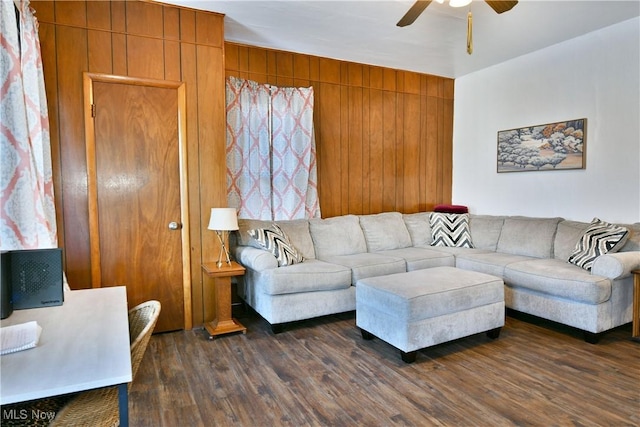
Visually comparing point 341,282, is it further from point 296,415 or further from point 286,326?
point 296,415

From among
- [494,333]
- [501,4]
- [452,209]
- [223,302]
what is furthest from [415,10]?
[452,209]

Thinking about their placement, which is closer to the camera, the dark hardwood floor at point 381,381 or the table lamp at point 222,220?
the dark hardwood floor at point 381,381

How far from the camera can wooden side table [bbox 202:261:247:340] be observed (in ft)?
10.4

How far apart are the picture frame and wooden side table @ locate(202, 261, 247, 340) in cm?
343

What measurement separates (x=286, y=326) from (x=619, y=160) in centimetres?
348

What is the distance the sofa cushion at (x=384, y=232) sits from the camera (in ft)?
14.7

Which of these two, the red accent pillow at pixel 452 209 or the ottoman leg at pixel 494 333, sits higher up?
the red accent pillow at pixel 452 209

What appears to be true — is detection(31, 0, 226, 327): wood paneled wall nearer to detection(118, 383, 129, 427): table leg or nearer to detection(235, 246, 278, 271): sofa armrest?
detection(235, 246, 278, 271): sofa armrest

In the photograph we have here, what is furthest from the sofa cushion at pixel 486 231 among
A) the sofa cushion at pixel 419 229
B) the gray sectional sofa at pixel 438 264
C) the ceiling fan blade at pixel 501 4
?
the ceiling fan blade at pixel 501 4

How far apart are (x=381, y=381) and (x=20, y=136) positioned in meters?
2.50

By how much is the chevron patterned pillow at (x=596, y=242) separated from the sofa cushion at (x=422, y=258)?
1123mm

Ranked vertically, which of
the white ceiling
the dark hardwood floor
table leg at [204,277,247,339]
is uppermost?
the white ceiling

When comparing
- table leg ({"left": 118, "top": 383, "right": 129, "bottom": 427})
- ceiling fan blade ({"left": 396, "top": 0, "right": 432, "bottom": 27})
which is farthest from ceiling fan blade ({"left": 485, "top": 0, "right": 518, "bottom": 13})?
table leg ({"left": 118, "top": 383, "right": 129, "bottom": 427})

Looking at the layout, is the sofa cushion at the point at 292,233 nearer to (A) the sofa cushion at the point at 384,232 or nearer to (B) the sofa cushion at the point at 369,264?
(B) the sofa cushion at the point at 369,264
